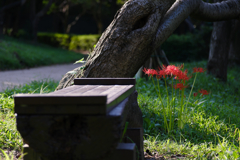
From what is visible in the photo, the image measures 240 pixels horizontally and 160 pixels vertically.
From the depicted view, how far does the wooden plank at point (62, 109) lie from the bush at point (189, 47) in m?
12.5

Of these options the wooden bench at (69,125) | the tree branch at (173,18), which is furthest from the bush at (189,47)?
the wooden bench at (69,125)

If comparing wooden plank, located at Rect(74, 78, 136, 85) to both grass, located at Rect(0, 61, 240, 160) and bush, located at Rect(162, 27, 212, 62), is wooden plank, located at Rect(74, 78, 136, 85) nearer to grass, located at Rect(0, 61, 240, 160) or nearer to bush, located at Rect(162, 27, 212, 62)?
grass, located at Rect(0, 61, 240, 160)

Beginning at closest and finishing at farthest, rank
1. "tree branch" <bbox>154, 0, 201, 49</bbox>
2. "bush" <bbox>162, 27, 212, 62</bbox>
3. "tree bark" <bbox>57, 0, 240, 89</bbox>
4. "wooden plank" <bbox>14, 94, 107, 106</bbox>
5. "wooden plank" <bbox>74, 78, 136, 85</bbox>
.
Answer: "wooden plank" <bbox>14, 94, 107, 106</bbox>, "wooden plank" <bbox>74, 78, 136, 85</bbox>, "tree bark" <bbox>57, 0, 240, 89</bbox>, "tree branch" <bbox>154, 0, 201, 49</bbox>, "bush" <bbox>162, 27, 212, 62</bbox>

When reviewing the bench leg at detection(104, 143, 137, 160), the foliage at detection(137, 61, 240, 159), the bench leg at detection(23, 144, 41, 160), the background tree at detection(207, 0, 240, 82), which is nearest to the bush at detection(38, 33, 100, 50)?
the background tree at detection(207, 0, 240, 82)

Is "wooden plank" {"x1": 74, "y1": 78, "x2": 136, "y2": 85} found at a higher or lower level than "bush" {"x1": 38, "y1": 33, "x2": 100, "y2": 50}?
lower

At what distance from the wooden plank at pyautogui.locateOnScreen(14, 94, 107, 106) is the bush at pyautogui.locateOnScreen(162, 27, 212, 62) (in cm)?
1248

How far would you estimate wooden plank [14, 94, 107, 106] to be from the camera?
1250 millimetres

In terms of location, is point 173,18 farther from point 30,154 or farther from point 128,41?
point 30,154

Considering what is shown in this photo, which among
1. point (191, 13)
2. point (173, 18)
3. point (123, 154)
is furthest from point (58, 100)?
point (191, 13)

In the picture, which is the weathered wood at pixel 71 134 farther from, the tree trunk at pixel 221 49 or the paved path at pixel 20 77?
the tree trunk at pixel 221 49

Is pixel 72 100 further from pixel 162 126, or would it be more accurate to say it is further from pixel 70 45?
pixel 70 45

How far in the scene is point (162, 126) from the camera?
3.26m

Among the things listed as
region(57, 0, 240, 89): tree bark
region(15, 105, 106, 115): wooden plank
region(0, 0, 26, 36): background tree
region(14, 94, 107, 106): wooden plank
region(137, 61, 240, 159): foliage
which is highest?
region(0, 0, 26, 36): background tree

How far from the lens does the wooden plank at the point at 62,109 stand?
1.28 metres
